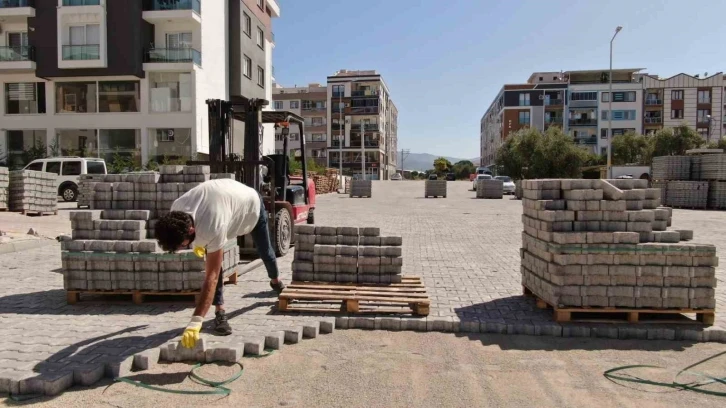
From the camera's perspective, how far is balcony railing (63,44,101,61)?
97.1 feet

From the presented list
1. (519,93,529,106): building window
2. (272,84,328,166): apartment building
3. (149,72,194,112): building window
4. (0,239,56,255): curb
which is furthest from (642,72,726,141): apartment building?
(0,239,56,255): curb

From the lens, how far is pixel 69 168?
22.3 metres

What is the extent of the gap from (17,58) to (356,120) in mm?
59371

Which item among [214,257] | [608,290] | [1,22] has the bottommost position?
[608,290]

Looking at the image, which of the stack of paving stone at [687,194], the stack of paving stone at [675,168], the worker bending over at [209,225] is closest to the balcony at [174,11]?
the stack of paving stone at [675,168]

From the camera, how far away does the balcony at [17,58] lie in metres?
30.1

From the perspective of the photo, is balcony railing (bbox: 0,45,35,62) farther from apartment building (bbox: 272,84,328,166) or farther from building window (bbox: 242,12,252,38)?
apartment building (bbox: 272,84,328,166)

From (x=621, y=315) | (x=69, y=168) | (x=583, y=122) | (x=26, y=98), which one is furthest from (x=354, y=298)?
(x=583, y=122)

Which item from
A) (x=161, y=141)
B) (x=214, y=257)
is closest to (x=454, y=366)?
(x=214, y=257)

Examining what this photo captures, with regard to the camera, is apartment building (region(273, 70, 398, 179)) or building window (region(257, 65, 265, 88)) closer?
building window (region(257, 65, 265, 88))

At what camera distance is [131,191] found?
6.78 metres

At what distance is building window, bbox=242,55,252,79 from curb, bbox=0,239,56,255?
2530 centimetres

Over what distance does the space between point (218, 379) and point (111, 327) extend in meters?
1.83

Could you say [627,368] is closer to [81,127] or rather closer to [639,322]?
[639,322]
